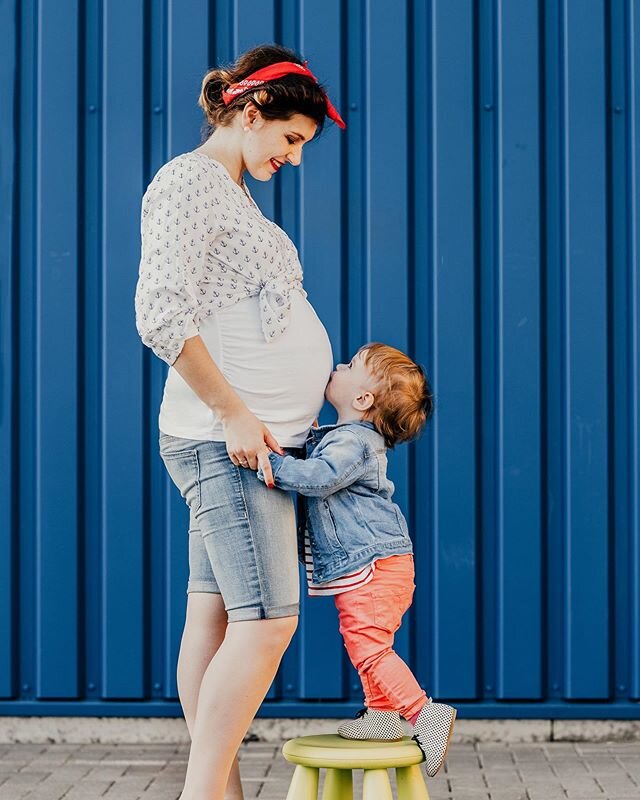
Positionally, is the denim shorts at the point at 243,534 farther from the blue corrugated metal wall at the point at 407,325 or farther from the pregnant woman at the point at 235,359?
the blue corrugated metal wall at the point at 407,325

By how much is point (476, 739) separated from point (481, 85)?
2270 mm

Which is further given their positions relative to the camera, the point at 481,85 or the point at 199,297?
the point at 481,85

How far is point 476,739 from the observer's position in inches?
162

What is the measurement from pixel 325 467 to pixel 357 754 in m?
0.60

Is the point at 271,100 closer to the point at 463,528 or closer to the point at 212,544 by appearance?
the point at 212,544

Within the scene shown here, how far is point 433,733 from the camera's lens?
2.48 m

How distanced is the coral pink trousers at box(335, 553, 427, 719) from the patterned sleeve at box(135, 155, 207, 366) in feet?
2.17

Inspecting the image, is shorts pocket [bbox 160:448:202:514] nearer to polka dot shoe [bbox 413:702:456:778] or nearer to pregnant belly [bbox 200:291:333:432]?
pregnant belly [bbox 200:291:333:432]

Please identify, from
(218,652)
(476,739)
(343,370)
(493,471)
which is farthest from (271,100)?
(476,739)

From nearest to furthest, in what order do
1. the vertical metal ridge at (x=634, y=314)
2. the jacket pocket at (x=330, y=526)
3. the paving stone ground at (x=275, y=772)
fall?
the jacket pocket at (x=330, y=526)
the paving stone ground at (x=275, y=772)
the vertical metal ridge at (x=634, y=314)

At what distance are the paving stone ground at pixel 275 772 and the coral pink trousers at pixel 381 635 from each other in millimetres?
1062

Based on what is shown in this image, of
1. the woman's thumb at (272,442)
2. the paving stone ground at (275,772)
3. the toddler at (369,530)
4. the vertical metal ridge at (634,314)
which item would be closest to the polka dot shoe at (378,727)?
the toddler at (369,530)

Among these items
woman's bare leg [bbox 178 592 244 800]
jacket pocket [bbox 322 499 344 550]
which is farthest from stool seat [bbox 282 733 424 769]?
jacket pocket [bbox 322 499 344 550]

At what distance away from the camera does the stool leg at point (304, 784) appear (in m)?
2.54
